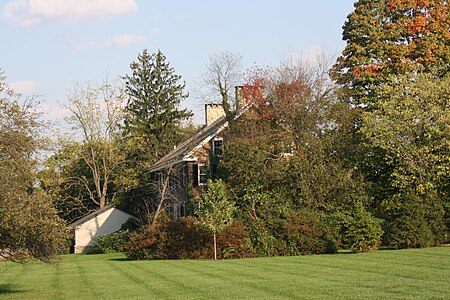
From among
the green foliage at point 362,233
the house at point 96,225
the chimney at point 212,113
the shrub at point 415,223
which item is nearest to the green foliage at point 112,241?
the house at point 96,225

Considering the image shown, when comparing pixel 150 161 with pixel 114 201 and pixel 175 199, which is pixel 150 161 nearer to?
pixel 114 201

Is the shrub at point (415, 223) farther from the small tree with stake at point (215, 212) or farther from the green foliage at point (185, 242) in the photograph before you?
the small tree with stake at point (215, 212)

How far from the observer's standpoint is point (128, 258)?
134 feet

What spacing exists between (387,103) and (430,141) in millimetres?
3252

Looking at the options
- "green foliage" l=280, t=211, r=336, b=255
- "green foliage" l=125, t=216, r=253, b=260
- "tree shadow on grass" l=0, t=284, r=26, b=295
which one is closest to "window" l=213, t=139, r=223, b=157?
"green foliage" l=125, t=216, r=253, b=260

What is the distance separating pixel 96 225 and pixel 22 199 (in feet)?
136

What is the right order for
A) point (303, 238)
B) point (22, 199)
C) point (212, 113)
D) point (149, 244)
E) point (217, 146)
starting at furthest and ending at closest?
point (212, 113)
point (217, 146)
point (149, 244)
point (303, 238)
point (22, 199)

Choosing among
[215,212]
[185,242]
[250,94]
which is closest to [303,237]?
[215,212]

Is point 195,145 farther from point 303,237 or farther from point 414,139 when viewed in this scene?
point 414,139

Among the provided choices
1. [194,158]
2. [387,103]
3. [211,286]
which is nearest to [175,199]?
[194,158]

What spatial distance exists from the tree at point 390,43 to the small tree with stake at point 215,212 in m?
11.4

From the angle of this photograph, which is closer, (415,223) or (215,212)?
(415,223)

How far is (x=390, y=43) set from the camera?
43.4 metres

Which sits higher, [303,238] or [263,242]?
Result: [303,238]
